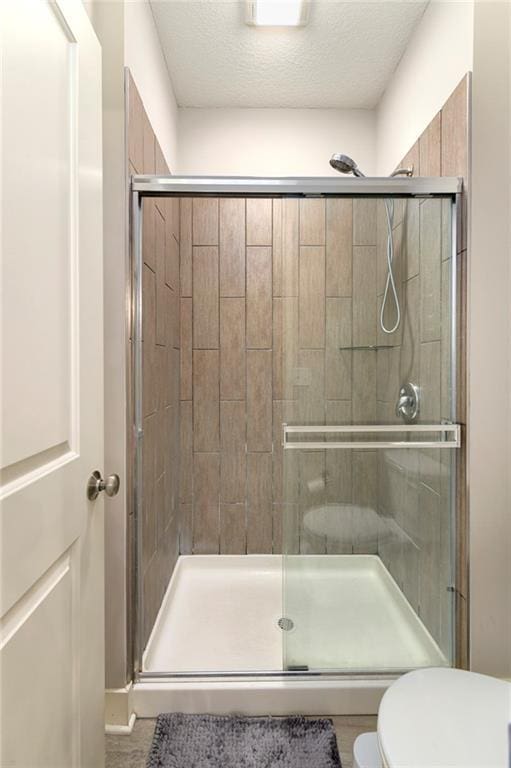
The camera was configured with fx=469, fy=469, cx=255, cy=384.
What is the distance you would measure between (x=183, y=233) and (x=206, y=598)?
6.35 feet

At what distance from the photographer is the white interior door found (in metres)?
0.74

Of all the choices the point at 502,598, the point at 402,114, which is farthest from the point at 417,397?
the point at 402,114

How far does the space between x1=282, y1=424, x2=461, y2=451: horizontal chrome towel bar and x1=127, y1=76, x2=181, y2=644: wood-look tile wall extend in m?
0.57

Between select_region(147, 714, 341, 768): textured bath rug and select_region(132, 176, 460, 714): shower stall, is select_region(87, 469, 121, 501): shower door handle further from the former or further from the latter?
select_region(147, 714, 341, 768): textured bath rug

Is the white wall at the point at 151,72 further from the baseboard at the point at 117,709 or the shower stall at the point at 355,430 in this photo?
the baseboard at the point at 117,709

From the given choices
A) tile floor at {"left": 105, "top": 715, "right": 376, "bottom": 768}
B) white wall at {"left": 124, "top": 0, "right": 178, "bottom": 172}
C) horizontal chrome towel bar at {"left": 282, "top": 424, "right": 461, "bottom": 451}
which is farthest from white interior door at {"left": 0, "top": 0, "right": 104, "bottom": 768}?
horizontal chrome towel bar at {"left": 282, "top": 424, "right": 461, "bottom": 451}

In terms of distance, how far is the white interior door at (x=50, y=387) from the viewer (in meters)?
0.74

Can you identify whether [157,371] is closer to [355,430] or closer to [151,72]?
[355,430]

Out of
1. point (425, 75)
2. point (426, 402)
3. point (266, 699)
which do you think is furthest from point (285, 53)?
point (266, 699)

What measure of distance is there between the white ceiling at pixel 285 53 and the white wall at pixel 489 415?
2.63 feet

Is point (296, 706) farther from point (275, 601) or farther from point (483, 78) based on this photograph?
point (483, 78)

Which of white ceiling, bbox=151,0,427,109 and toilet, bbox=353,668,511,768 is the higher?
white ceiling, bbox=151,0,427,109

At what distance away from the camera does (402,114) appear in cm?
220

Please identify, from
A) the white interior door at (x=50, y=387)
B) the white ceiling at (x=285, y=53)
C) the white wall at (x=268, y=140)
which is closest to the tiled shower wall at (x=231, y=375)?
the white wall at (x=268, y=140)
